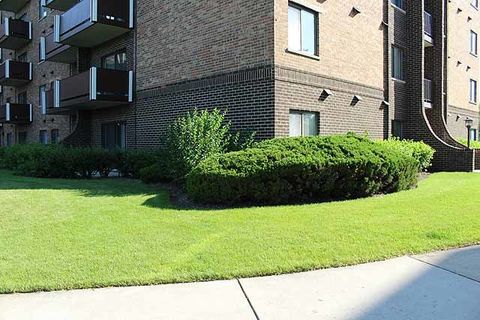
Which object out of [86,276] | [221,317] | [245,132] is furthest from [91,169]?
[221,317]

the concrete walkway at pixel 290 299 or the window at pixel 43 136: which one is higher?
the window at pixel 43 136

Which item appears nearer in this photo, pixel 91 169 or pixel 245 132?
pixel 245 132

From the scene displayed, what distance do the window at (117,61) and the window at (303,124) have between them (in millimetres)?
8485

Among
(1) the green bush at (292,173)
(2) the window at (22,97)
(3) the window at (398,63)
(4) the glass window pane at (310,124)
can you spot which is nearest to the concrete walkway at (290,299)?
(1) the green bush at (292,173)

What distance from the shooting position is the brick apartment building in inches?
485

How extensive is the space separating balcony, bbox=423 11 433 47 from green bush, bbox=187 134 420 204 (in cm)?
1162

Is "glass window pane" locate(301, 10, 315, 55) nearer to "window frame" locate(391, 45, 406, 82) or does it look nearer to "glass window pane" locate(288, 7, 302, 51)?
"glass window pane" locate(288, 7, 302, 51)

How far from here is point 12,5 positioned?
29.4m

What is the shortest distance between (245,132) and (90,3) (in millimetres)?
8752

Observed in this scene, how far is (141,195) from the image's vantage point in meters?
10.4

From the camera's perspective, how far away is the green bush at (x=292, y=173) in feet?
29.7

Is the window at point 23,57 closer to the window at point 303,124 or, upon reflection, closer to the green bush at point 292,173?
the window at point 303,124

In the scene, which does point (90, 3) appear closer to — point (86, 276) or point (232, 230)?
point (232, 230)

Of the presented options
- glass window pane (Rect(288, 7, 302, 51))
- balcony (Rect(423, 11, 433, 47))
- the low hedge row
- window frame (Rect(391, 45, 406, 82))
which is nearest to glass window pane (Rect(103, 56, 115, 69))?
the low hedge row
